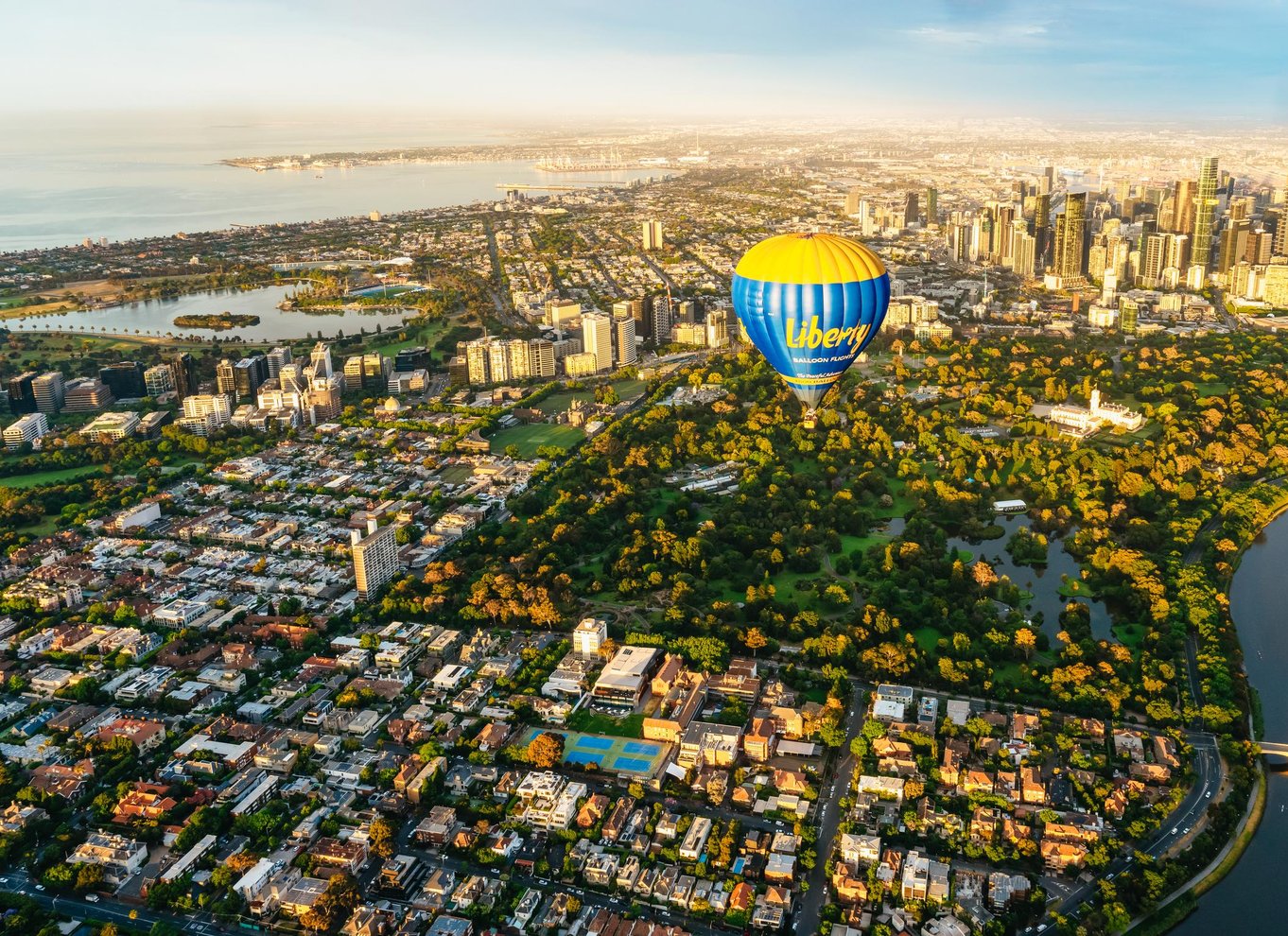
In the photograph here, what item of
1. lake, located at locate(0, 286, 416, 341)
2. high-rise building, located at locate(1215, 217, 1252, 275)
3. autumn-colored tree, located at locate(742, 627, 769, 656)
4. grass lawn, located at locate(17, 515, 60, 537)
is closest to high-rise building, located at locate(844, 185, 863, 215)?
high-rise building, located at locate(1215, 217, 1252, 275)

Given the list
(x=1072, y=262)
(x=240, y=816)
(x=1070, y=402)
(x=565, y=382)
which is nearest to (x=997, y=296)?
(x=1072, y=262)

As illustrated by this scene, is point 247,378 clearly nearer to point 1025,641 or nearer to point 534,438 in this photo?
point 534,438

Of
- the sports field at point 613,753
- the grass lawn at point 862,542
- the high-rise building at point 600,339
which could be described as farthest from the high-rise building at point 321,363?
the sports field at point 613,753

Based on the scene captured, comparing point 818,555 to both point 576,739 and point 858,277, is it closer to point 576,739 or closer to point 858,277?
point 858,277

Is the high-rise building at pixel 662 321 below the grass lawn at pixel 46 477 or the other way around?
the other way around

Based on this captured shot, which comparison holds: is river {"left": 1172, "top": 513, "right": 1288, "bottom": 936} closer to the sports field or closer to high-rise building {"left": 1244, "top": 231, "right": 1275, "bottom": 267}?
the sports field

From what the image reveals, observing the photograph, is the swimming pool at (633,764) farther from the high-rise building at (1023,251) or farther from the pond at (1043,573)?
the high-rise building at (1023,251)
